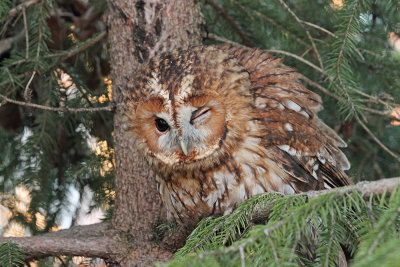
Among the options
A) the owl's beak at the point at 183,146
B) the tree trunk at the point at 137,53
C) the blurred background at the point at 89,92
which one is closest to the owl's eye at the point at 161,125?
the owl's beak at the point at 183,146

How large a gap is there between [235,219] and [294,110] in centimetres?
83

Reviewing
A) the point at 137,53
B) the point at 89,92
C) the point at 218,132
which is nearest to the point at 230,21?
the point at 137,53

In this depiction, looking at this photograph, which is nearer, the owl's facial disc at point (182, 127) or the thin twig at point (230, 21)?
the owl's facial disc at point (182, 127)

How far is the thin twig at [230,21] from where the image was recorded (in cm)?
262

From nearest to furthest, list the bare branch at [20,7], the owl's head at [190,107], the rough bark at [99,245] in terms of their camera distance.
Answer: the owl's head at [190,107], the rough bark at [99,245], the bare branch at [20,7]

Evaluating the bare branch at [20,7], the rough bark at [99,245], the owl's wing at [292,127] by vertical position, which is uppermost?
the bare branch at [20,7]

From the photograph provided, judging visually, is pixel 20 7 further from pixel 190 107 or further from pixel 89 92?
pixel 190 107

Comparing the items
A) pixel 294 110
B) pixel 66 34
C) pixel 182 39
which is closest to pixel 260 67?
pixel 294 110

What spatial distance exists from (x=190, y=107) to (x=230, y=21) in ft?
3.29

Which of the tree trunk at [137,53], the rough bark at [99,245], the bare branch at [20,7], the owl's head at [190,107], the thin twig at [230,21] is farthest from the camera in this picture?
the thin twig at [230,21]

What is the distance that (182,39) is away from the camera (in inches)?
90.7

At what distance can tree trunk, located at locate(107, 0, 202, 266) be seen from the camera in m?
2.20

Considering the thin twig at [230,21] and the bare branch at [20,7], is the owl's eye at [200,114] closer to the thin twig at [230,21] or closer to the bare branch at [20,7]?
the thin twig at [230,21]

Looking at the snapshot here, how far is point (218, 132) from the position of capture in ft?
6.38
